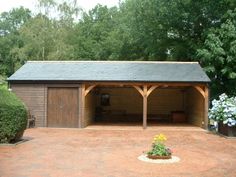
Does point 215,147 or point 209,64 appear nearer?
point 215,147

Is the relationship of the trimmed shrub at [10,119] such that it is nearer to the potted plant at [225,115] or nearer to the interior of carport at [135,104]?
the potted plant at [225,115]

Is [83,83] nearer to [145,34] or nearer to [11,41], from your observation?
[145,34]

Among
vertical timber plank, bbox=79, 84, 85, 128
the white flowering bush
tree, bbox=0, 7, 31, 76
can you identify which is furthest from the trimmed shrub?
tree, bbox=0, 7, 31, 76

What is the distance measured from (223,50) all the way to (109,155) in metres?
13.4

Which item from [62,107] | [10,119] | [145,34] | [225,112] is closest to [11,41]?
[145,34]

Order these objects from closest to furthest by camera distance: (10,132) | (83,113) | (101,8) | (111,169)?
1. (111,169)
2. (10,132)
3. (83,113)
4. (101,8)

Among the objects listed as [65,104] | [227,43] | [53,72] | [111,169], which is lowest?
[111,169]

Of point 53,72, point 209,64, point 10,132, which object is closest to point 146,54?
point 209,64

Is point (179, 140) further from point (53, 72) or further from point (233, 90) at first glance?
point (233, 90)

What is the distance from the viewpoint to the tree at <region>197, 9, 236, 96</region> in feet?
75.8

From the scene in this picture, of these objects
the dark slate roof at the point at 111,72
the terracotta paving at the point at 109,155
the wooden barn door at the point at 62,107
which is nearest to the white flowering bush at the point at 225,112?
the terracotta paving at the point at 109,155

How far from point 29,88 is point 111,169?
1156cm

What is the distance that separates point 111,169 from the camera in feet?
32.0

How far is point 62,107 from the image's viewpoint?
2031cm
